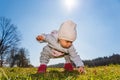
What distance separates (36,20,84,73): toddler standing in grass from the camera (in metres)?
9.16

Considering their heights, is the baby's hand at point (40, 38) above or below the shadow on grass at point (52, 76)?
above

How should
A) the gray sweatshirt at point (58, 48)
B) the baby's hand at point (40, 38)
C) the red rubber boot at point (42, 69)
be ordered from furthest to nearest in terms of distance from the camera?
the red rubber boot at point (42, 69)
the gray sweatshirt at point (58, 48)
the baby's hand at point (40, 38)

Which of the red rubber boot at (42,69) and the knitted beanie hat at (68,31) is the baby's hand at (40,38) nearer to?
the knitted beanie hat at (68,31)

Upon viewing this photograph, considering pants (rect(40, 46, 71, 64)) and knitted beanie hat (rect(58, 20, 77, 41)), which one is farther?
pants (rect(40, 46, 71, 64))

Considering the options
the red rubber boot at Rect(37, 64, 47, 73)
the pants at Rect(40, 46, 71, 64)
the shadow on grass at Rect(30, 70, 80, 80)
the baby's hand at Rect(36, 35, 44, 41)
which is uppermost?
the baby's hand at Rect(36, 35, 44, 41)

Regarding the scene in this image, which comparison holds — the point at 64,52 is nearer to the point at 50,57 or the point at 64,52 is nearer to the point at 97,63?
the point at 50,57

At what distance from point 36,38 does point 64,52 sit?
46.3 inches

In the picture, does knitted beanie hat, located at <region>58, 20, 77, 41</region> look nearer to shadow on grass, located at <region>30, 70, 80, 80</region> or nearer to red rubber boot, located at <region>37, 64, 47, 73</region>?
shadow on grass, located at <region>30, 70, 80, 80</region>

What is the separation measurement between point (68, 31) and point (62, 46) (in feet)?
1.84

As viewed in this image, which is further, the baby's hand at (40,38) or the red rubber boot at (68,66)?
the red rubber boot at (68,66)

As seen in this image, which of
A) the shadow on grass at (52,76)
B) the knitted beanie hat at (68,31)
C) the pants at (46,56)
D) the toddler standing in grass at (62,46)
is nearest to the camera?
the shadow on grass at (52,76)

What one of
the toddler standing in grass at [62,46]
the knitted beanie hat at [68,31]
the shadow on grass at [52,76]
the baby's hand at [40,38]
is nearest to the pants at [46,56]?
the toddler standing in grass at [62,46]

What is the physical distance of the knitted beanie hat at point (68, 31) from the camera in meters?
9.02

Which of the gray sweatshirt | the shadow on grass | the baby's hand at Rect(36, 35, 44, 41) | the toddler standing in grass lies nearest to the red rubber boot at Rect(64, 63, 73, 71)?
the toddler standing in grass
